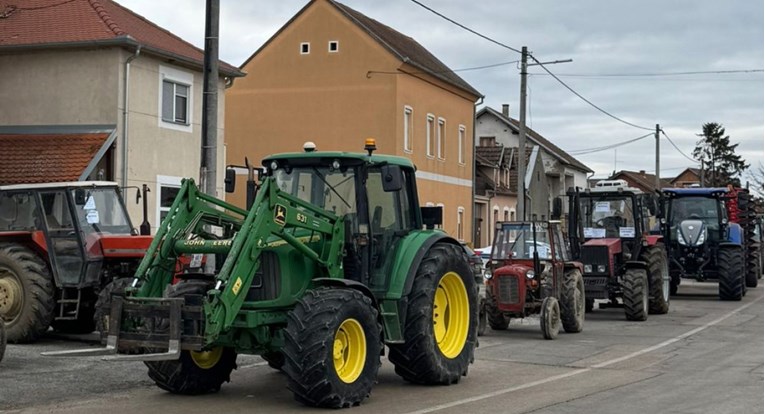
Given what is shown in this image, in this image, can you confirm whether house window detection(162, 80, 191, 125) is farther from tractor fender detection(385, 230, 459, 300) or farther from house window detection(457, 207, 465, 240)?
house window detection(457, 207, 465, 240)

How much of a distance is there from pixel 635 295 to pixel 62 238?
11253 millimetres

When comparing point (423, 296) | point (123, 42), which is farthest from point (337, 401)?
point (123, 42)

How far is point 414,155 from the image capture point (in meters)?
39.5

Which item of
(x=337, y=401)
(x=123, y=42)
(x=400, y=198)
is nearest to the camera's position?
(x=337, y=401)

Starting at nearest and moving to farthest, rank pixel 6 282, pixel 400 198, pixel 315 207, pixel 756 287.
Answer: pixel 315 207, pixel 400 198, pixel 6 282, pixel 756 287

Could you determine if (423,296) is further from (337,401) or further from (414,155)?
(414,155)

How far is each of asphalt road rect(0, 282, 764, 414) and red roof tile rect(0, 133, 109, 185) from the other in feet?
24.0

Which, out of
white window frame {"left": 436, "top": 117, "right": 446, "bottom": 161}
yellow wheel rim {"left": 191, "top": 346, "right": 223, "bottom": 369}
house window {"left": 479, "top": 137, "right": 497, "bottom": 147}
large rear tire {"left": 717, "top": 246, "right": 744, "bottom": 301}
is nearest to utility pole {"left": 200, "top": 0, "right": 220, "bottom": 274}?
yellow wheel rim {"left": 191, "top": 346, "right": 223, "bottom": 369}

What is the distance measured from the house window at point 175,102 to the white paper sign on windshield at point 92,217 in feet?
31.0

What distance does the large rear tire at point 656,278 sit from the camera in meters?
22.7

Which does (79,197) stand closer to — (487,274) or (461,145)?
(487,274)

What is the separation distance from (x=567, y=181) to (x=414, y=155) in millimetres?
37222

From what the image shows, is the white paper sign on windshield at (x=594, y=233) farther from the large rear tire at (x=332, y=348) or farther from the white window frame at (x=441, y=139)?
the white window frame at (x=441, y=139)

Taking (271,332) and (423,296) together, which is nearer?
(271,332)
